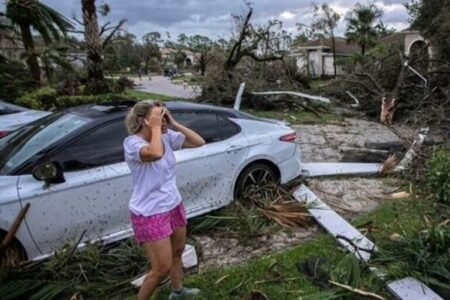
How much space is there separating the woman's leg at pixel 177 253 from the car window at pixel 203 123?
6.21ft

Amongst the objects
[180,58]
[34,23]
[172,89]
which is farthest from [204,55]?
[180,58]

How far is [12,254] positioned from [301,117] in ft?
37.0

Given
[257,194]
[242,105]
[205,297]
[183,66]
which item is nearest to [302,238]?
[257,194]

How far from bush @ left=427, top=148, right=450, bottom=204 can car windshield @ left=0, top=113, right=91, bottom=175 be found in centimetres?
434

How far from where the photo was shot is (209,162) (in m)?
5.03

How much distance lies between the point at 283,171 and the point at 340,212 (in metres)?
0.89

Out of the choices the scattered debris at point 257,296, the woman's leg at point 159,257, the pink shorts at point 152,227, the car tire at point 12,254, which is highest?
the pink shorts at point 152,227

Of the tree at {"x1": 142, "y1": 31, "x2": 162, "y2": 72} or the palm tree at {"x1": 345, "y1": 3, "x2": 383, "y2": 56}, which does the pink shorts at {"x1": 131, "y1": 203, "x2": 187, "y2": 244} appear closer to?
the palm tree at {"x1": 345, "y1": 3, "x2": 383, "y2": 56}

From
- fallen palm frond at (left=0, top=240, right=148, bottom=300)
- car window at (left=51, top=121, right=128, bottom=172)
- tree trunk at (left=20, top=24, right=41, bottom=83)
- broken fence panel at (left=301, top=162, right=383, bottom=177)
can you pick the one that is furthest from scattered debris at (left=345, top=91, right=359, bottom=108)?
tree trunk at (left=20, top=24, right=41, bottom=83)

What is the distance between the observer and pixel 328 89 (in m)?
17.5

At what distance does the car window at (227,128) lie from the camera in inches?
210

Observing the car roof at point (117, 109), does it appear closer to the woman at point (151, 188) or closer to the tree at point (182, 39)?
the woman at point (151, 188)

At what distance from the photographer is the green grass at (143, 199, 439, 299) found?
3.81 meters

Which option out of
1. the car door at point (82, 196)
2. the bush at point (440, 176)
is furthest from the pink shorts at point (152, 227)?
the bush at point (440, 176)
